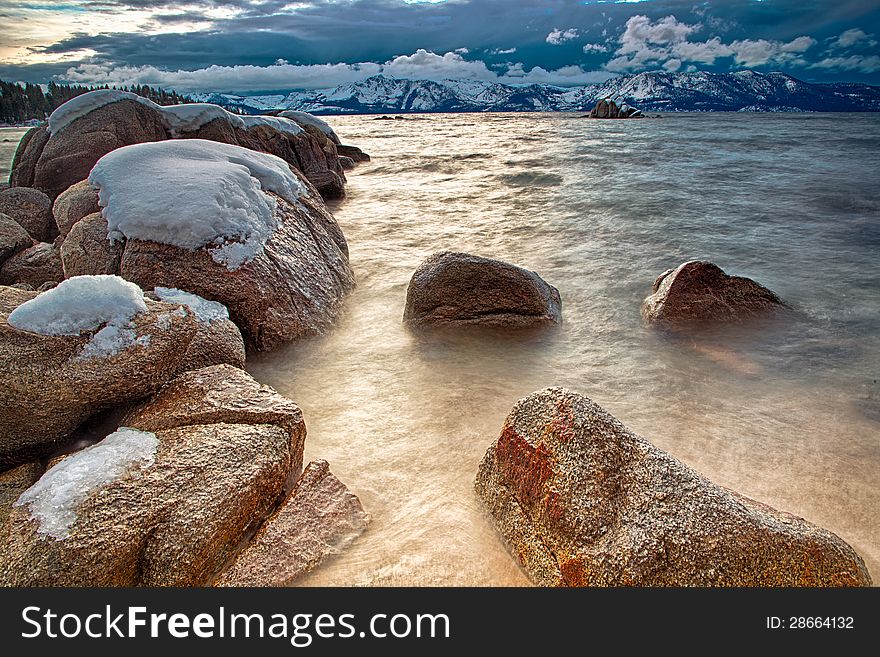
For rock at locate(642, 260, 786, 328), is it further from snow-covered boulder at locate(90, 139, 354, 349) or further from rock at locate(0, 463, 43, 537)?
rock at locate(0, 463, 43, 537)

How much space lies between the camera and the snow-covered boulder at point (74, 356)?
9.49 ft

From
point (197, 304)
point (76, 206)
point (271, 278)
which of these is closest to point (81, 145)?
point (76, 206)

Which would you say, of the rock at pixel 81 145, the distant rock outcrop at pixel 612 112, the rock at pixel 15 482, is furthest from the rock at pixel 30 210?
the distant rock outcrop at pixel 612 112

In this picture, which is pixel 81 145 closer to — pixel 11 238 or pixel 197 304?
pixel 11 238

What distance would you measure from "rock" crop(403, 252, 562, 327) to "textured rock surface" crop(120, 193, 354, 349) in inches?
39.9

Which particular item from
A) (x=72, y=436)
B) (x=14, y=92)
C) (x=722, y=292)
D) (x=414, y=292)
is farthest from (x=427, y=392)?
(x=14, y=92)

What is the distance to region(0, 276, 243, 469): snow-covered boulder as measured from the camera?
9.49 ft

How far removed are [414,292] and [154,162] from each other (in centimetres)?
285

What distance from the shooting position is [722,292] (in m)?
5.76

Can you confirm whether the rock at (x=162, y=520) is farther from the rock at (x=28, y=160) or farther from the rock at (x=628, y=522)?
the rock at (x=28, y=160)

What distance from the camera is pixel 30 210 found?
24.9 ft

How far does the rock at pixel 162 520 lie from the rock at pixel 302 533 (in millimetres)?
103

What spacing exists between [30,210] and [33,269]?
2021 millimetres

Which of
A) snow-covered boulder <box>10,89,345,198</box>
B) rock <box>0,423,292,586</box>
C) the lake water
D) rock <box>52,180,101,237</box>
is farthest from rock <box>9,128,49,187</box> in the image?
rock <box>0,423,292,586</box>
